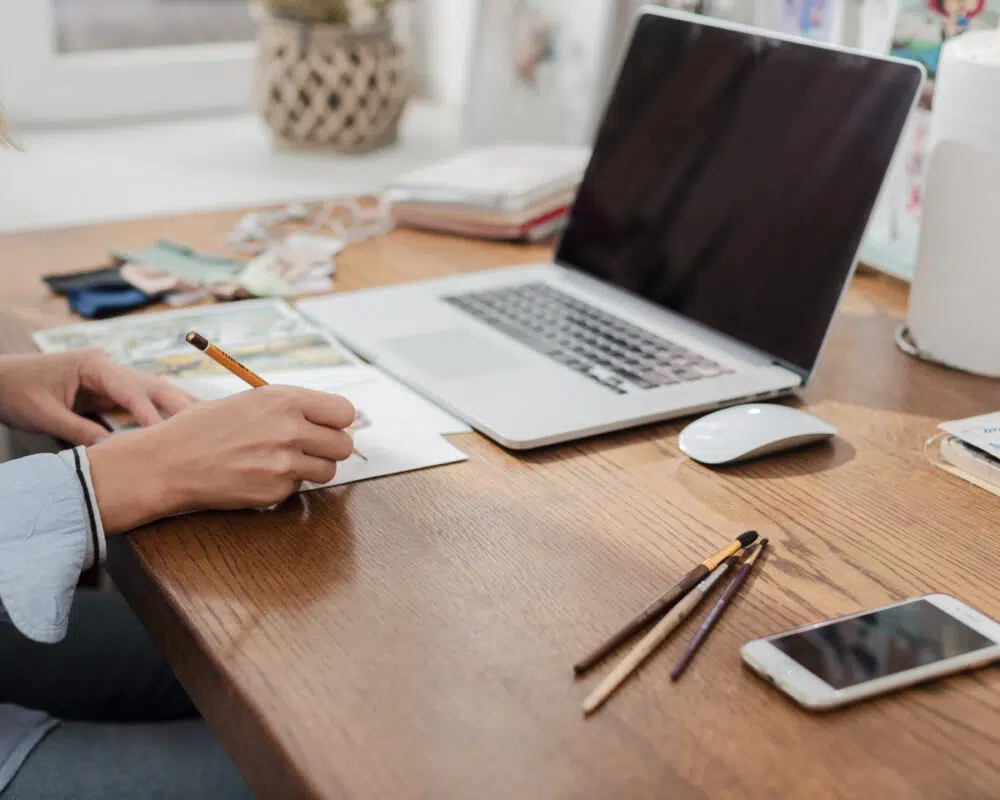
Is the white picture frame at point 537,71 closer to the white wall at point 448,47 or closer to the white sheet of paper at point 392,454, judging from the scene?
the white wall at point 448,47

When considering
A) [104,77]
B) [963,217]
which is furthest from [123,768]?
[104,77]

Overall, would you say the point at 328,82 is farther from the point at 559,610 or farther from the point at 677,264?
the point at 559,610

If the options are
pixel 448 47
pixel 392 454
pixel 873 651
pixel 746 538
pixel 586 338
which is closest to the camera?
pixel 873 651

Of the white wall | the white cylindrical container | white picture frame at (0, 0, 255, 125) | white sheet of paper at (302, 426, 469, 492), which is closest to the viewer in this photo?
white sheet of paper at (302, 426, 469, 492)

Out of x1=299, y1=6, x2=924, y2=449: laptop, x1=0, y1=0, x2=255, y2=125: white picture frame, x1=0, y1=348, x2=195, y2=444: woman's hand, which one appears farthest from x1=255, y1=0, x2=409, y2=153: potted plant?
x1=0, y1=348, x2=195, y2=444: woman's hand

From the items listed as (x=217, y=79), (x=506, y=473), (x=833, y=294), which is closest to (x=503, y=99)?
(x=217, y=79)

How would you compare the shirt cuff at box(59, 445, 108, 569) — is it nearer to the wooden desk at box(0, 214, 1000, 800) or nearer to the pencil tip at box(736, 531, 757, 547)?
the wooden desk at box(0, 214, 1000, 800)

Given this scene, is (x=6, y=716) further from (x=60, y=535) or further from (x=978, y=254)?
(x=978, y=254)

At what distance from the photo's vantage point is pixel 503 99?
5.84 ft

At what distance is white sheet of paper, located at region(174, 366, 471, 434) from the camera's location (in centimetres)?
95

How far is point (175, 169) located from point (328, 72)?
27 cm

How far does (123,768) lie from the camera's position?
83cm

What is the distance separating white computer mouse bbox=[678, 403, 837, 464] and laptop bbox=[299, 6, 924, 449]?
43mm

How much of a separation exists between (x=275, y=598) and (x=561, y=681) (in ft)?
0.61
